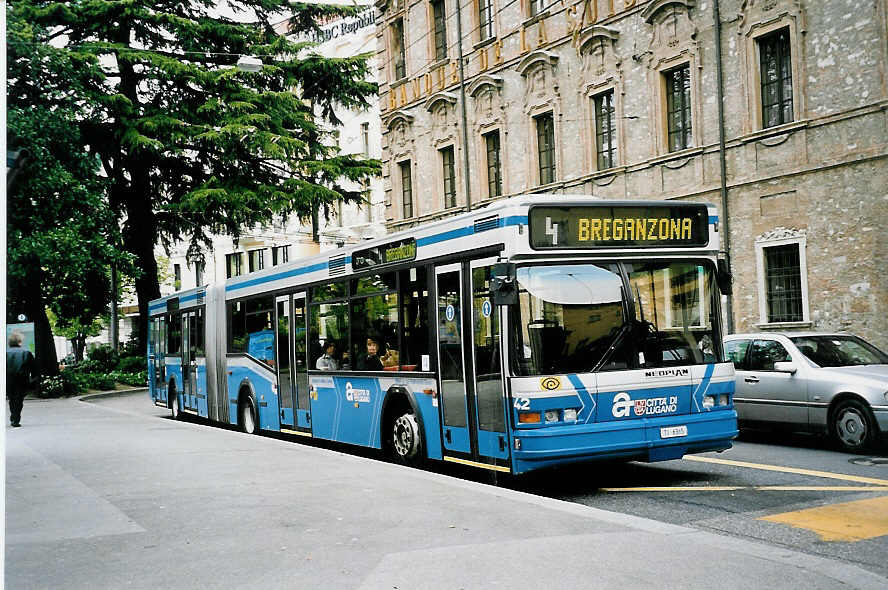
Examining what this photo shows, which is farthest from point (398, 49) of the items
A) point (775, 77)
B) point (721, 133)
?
point (775, 77)

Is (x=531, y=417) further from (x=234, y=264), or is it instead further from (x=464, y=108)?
(x=234, y=264)

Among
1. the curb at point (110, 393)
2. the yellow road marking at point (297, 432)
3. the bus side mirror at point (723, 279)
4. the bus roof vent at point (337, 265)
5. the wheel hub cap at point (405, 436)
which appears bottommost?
the curb at point (110, 393)

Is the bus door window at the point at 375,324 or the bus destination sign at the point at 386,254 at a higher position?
the bus destination sign at the point at 386,254

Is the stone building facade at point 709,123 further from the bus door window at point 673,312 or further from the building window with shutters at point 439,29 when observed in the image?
the bus door window at point 673,312

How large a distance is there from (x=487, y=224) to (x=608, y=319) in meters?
1.52

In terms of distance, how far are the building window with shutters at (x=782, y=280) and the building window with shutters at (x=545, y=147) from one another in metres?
7.56

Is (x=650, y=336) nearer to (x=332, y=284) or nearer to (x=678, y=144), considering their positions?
(x=332, y=284)

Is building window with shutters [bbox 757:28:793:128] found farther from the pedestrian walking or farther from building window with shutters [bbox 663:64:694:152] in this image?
the pedestrian walking

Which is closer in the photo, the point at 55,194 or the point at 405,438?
the point at 405,438

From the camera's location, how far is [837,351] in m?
13.9

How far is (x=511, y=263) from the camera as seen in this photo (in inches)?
390

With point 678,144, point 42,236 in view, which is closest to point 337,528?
point 678,144

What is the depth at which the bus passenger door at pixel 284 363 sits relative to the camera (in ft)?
52.2

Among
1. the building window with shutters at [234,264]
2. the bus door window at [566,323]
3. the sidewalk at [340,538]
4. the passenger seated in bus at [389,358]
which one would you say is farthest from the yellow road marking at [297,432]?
the building window with shutters at [234,264]
